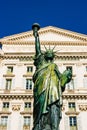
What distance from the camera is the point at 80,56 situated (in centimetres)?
3816

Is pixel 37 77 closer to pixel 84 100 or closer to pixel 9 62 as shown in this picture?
pixel 84 100

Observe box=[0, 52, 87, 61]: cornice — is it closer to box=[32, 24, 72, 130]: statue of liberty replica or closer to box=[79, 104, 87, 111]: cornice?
box=[79, 104, 87, 111]: cornice

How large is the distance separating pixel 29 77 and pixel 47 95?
28963mm

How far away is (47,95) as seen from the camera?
791cm

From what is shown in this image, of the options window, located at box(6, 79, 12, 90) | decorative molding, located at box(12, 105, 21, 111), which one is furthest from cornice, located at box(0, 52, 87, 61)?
decorative molding, located at box(12, 105, 21, 111)

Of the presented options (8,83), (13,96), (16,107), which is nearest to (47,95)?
(16,107)

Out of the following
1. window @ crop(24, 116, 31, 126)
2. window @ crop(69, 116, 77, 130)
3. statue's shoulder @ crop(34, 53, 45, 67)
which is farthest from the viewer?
window @ crop(24, 116, 31, 126)

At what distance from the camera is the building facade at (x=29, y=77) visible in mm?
33062

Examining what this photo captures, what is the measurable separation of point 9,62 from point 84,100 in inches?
416

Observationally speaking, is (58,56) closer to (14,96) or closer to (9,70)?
(9,70)

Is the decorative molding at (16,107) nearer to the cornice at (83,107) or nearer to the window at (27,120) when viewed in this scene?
the window at (27,120)


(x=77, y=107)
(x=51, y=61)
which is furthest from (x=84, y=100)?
(x=51, y=61)

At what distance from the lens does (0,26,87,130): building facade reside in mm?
33062

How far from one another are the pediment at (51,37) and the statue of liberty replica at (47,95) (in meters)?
30.9
